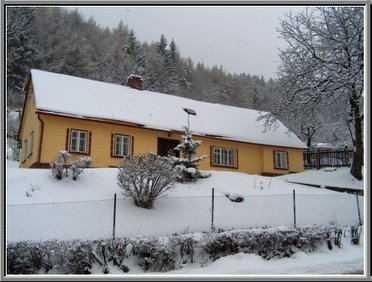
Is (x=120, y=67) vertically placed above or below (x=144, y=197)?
above

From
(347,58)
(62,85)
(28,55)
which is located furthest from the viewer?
(28,55)

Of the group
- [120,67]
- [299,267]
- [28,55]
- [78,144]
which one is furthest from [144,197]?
[120,67]

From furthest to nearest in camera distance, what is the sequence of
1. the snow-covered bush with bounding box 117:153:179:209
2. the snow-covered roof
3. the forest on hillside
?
the forest on hillside → the snow-covered roof → the snow-covered bush with bounding box 117:153:179:209

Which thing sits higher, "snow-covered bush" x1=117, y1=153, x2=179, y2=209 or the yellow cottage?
the yellow cottage

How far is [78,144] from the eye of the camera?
59.3 feet

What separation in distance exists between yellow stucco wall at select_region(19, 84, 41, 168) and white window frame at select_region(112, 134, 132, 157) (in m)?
3.54

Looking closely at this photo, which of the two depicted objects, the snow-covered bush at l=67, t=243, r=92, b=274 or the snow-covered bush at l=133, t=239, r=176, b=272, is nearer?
the snow-covered bush at l=67, t=243, r=92, b=274

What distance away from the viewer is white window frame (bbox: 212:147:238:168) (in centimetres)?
2177

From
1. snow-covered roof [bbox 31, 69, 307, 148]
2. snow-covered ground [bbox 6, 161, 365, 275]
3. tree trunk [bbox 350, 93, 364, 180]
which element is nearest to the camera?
snow-covered ground [bbox 6, 161, 365, 275]

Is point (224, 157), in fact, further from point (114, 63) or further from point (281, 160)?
point (114, 63)

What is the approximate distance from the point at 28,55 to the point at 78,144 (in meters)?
19.3

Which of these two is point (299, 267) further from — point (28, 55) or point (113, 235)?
point (28, 55)

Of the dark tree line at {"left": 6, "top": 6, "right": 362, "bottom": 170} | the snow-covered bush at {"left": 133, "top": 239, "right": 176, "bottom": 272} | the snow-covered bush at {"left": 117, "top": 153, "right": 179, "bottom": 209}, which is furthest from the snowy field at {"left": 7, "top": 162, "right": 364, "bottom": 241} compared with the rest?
the dark tree line at {"left": 6, "top": 6, "right": 362, "bottom": 170}

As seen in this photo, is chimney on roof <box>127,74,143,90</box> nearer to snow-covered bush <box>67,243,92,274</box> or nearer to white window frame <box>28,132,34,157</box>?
white window frame <box>28,132,34,157</box>
